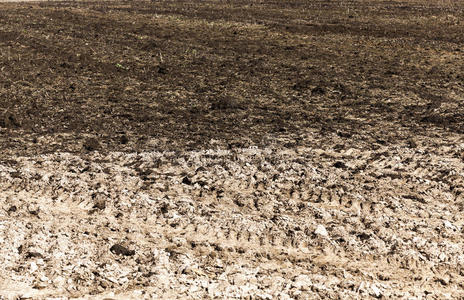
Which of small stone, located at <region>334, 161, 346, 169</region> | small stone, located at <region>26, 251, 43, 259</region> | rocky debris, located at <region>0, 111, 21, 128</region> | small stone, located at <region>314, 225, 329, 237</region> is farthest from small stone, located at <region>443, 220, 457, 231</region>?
rocky debris, located at <region>0, 111, 21, 128</region>

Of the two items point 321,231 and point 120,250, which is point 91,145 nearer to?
point 120,250

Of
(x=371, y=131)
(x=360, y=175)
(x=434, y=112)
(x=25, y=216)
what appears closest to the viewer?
(x=25, y=216)

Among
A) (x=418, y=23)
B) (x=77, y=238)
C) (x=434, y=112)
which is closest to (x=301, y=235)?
(x=77, y=238)

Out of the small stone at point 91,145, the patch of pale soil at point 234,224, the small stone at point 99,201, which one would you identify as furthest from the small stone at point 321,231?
the small stone at point 91,145

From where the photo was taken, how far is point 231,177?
559 cm

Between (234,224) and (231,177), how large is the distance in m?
0.97

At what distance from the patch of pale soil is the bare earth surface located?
0.05 ft

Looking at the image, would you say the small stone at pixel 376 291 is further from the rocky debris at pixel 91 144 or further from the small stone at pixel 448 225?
the rocky debris at pixel 91 144

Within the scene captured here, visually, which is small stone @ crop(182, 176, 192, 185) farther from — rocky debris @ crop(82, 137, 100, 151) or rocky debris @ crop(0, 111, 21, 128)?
rocky debris @ crop(0, 111, 21, 128)

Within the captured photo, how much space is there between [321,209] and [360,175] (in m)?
0.98

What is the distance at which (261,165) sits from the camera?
19.3ft

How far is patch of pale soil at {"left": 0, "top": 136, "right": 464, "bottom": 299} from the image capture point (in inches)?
155

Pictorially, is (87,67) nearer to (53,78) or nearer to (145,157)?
(53,78)

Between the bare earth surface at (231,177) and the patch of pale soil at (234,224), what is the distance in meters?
0.02
